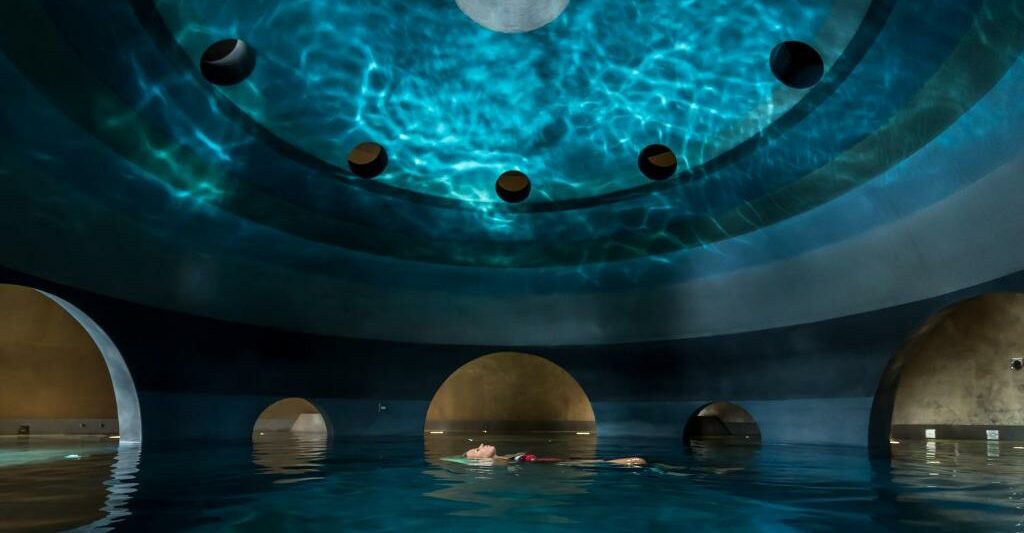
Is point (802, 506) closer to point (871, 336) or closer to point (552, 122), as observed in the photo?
point (871, 336)

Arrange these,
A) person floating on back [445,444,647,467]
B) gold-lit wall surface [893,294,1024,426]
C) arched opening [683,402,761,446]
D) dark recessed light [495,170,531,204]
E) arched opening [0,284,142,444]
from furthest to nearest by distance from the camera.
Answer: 1. arched opening [683,402,761,446]
2. arched opening [0,284,142,444]
3. gold-lit wall surface [893,294,1024,426]
4. dark recessed light [495,170,531,204]
5. person floating on back [445,444,647,467]

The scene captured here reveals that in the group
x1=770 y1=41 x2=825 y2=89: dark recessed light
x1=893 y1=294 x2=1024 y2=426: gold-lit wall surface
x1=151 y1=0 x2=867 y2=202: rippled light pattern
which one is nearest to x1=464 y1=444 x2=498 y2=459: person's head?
x1=151 y1=0 x2=867 y2=202: rippled light pattern

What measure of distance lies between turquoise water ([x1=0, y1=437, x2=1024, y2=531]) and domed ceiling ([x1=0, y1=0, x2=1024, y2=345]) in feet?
11.9

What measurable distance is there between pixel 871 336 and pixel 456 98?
8069 millimetres

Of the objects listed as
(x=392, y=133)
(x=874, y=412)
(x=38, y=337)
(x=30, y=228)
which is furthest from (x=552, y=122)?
(x=38, y=337)

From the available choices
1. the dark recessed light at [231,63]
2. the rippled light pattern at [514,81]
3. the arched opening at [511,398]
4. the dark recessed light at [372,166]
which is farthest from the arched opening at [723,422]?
the dark recessed light at [231,63]

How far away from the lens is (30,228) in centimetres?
958

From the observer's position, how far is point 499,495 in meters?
5.77

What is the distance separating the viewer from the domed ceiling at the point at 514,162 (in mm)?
9148

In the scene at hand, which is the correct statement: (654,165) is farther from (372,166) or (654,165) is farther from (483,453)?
(483,453)

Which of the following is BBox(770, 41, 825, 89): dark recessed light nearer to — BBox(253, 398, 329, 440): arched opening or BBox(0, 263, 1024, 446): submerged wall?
BBox(0, 263, 1024, 446): submerged wall

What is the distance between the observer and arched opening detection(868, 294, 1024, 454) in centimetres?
1605

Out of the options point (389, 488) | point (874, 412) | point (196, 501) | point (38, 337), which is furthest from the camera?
point (38, 337)

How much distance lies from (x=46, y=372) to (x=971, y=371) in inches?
863
